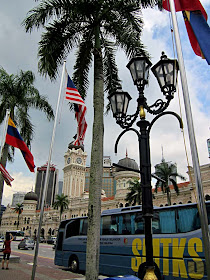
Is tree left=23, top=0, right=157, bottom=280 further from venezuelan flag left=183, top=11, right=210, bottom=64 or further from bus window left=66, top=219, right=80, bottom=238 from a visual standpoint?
bus window left=66, top=219, right=80, bottom=238

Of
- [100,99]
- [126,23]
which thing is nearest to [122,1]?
[126,23]

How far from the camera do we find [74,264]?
13891 mm

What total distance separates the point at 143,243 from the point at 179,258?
5.89 ft

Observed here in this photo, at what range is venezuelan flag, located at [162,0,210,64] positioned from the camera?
5086 millimetres

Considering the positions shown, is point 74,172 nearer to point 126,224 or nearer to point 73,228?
point 73,228

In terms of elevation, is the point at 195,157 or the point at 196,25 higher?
the point at 196,25

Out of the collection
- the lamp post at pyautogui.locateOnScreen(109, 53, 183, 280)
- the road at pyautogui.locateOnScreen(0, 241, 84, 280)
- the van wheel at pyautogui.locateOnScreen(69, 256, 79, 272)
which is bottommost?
the road at pyautogui.locateOnScreen(0, 241, 84, 280)

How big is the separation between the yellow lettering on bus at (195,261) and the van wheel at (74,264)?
7.06 m

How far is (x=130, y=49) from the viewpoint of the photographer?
10023mm

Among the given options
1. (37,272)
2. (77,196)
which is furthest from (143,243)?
(77,196)

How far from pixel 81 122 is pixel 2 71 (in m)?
10.6

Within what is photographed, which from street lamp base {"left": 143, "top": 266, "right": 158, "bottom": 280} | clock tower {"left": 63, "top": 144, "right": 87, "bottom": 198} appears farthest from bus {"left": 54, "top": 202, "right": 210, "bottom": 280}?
clock tower {"left": 63, "top": 144, "right": 87, "bottom": 198}

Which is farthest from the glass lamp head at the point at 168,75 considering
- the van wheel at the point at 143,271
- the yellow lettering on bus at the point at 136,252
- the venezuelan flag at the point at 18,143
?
the venezuelan flag at the point at 18,143

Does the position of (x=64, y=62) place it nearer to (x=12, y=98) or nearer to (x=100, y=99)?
(x=100, y=99)
